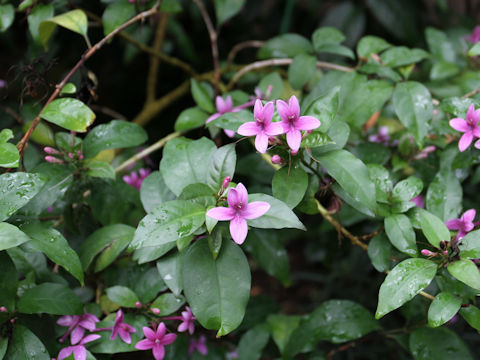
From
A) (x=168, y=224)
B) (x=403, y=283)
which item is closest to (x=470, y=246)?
(x=403, y=283)

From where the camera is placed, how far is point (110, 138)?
44.9 inches

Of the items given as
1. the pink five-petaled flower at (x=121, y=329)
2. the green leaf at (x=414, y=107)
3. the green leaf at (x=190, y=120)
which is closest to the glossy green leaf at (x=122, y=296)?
the pink five-petaled flower at (x=121, y=329)

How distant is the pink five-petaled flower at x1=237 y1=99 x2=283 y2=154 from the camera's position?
2.80ft

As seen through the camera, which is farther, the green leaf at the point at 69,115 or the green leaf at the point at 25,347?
the green leaf at the point at 69,115

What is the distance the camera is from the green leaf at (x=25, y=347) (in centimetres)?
90

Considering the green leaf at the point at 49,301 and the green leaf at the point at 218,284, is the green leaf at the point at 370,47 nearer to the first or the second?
the green leaf at the point at 218,284

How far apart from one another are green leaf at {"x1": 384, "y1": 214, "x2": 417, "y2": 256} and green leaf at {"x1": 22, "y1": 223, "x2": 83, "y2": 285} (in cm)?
71

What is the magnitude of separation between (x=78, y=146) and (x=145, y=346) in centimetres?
54

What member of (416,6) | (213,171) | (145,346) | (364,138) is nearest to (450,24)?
(416,6)

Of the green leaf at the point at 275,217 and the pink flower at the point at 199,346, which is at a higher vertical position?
the green leaf at the point at 275,217

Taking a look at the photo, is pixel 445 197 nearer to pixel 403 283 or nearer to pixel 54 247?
pixel 403 283

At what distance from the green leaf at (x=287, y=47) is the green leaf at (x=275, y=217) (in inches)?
31.5

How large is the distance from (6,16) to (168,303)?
1007mm

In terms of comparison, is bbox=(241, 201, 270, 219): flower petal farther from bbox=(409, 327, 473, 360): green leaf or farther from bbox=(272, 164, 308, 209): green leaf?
bbox=(409, 327, 473, 360): green leaf
